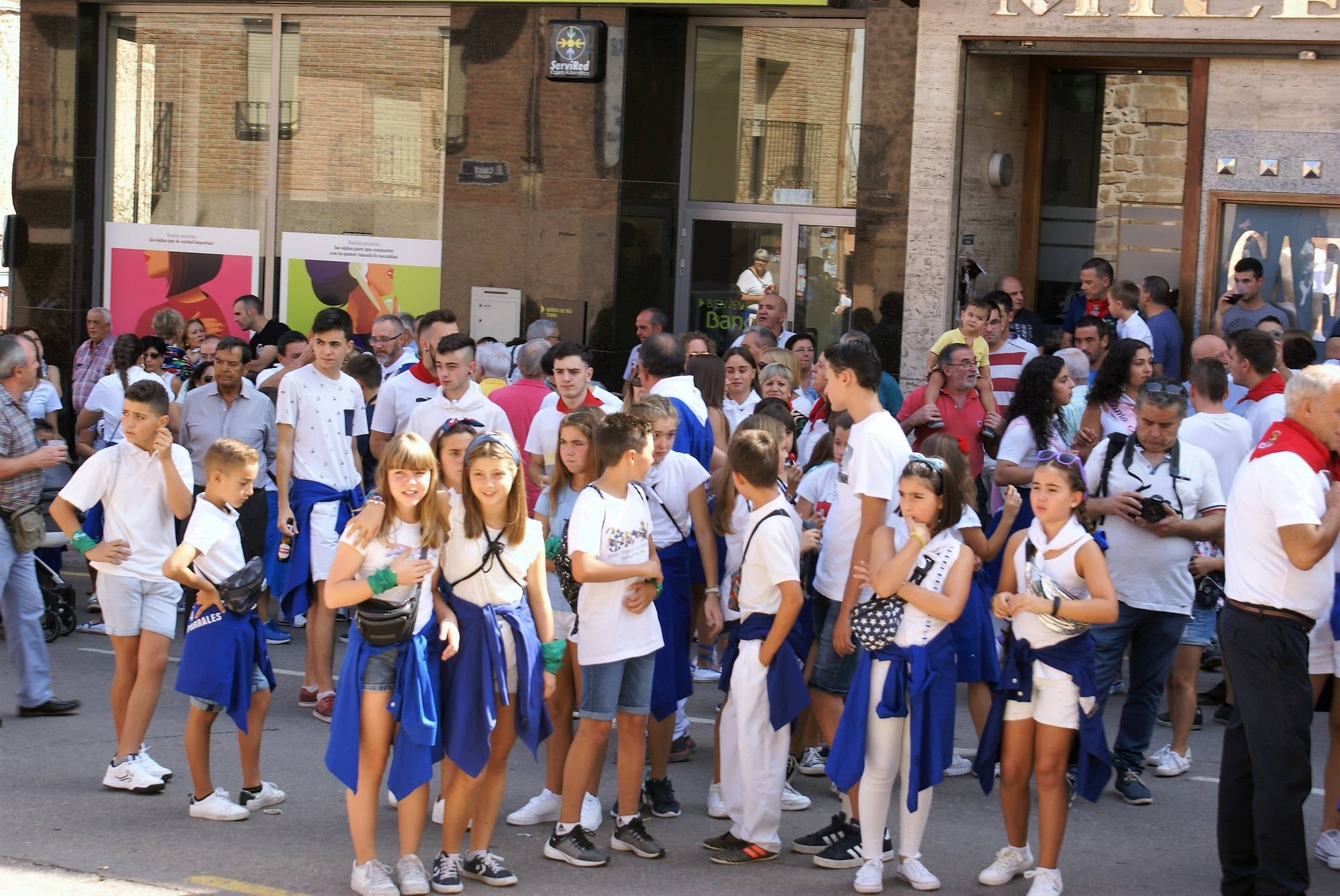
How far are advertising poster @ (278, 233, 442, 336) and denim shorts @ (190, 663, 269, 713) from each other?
8.57 m

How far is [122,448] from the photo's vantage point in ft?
23.0

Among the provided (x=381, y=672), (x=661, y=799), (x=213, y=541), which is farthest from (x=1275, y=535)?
(x=213, y=541)

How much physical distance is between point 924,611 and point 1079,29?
7446 millimetres

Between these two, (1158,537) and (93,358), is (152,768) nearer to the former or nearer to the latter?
(1158,537)

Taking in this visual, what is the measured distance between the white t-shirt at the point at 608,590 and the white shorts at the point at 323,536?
2.49 meters

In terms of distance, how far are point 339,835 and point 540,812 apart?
2.68 feet

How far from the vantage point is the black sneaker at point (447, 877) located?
553 centimetres

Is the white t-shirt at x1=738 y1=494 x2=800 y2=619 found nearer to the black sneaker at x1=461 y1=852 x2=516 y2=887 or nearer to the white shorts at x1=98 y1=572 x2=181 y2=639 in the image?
the black sneaker at x1=461 y1=852 x2=516 y2=887

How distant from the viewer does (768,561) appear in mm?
5973

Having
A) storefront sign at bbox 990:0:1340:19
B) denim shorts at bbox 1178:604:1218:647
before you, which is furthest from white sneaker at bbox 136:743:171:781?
storefront sign at bbox 990:0:1340:19

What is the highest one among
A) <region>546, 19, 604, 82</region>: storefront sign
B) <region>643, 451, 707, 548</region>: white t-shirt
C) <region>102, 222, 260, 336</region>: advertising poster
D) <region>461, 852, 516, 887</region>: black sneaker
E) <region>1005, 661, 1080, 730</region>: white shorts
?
<region>546, 19, 604, 82</region>: storefront sign

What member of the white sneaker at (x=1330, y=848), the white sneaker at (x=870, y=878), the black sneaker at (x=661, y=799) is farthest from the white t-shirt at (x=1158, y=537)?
the black sneaker at (x=661, y=799)

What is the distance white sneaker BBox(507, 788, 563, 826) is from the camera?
21.0 ft

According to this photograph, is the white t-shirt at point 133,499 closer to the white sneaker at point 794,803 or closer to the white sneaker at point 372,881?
the white sneaker at point 372,881
